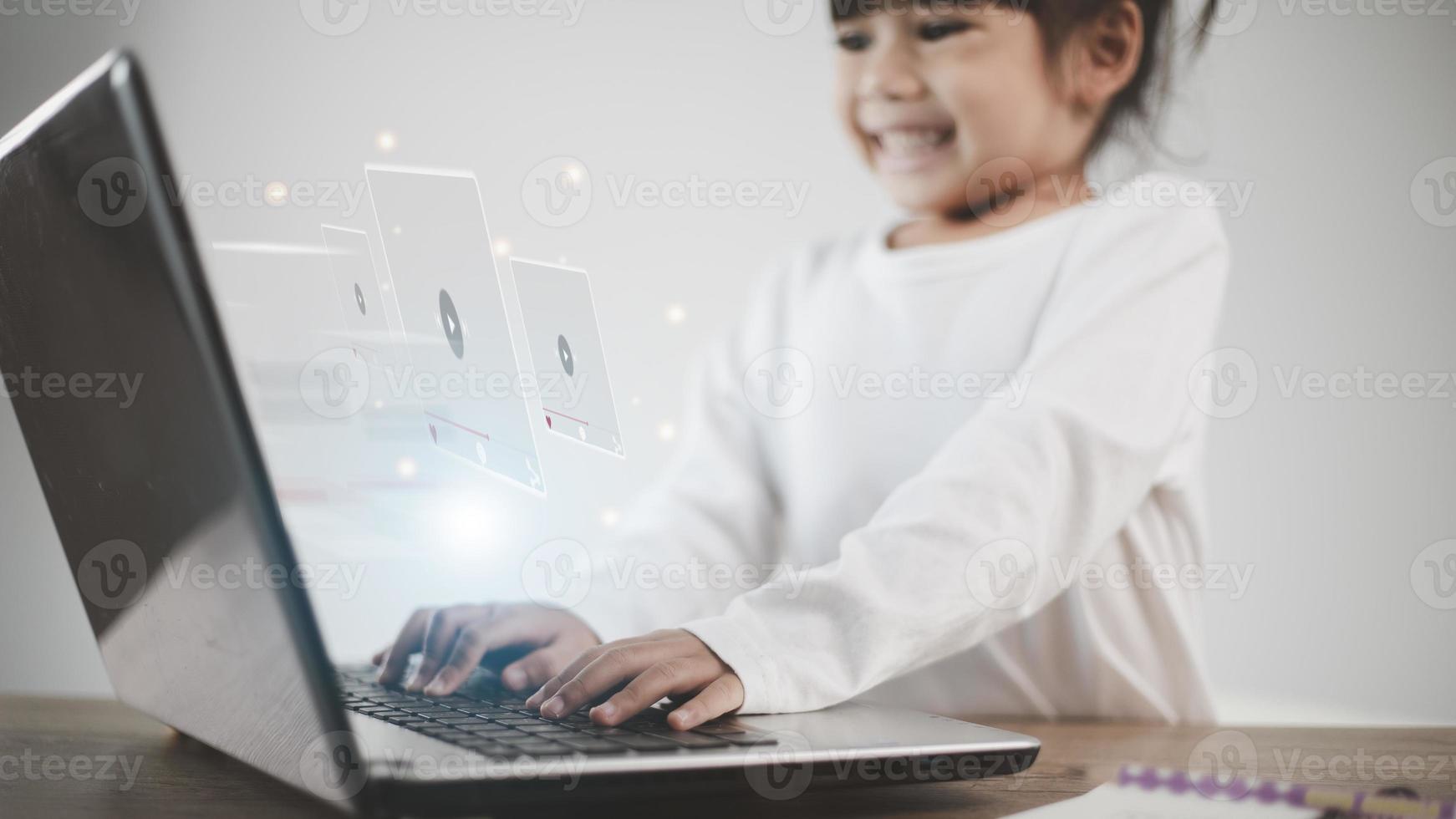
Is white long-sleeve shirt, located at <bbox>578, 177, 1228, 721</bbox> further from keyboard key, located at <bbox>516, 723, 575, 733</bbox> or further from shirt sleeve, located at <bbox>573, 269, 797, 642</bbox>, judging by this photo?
keyboard key, located at <bbox>516, 723, 575, 733</bbox>

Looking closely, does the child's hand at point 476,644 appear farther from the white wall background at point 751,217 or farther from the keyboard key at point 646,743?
the white wall background at point 751,217

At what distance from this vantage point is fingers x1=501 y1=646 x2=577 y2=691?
0.58 meters

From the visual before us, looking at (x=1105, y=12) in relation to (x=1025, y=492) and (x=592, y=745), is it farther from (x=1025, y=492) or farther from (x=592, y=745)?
(x=592, y=745)

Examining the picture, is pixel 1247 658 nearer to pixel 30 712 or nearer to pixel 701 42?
pixel 701 42

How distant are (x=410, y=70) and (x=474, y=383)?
128cm

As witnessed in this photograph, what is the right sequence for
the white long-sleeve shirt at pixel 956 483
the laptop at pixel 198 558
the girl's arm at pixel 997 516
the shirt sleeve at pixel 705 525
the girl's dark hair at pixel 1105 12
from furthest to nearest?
the girl's dark hair at pixel 1105 12
the shirt sleeve at pixel 705 525
the white long-sleeve shirt at pixel 956 483
the girl's arm at pixel 997 516
the laptop at pixel 198 558

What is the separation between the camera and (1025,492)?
72 cm

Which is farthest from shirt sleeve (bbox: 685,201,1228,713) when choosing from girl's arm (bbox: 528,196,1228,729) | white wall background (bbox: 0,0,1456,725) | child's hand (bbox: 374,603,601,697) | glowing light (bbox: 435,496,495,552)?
white wall background (bbox: 0,0,1456,725)

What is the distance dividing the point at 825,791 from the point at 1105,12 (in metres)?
0.84

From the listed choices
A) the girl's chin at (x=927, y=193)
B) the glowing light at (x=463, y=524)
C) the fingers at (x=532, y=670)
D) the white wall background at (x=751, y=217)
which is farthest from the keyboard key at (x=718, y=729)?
the white wall background at (x=751, y=217)

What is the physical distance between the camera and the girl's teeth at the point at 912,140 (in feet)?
3.44

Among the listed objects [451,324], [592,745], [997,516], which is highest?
[451,324]

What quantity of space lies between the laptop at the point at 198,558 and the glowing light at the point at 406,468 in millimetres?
171

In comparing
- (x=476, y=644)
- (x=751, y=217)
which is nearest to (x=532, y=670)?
(x=476, y=644)
